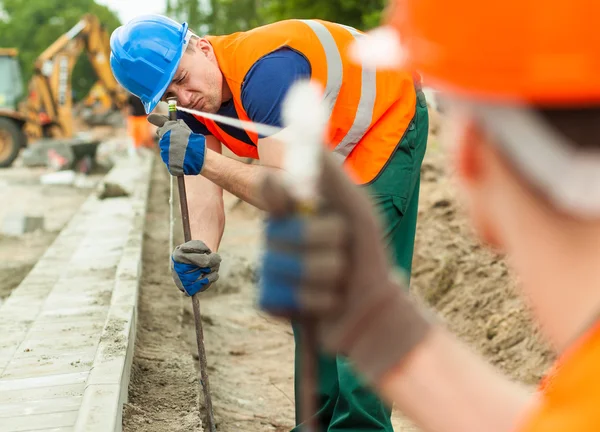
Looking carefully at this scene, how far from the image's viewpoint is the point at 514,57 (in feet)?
3.29

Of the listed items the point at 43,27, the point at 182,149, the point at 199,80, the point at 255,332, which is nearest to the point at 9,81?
the point at 255,332

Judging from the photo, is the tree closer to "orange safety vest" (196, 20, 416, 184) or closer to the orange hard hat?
"orange safety vest" (196, 20, 416, 184)

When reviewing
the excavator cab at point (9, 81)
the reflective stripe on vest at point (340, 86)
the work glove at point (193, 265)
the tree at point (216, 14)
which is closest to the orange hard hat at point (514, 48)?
the reflective stripe on vest at point (340, 86)

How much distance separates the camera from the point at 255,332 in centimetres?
668

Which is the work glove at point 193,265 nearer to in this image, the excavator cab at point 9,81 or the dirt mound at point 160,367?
the dirt mound at point 160,367

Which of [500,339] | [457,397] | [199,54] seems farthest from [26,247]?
[457,397]

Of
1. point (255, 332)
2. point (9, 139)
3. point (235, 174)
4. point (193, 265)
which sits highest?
point (235, 174)

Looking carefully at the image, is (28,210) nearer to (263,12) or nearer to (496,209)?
(263,12)

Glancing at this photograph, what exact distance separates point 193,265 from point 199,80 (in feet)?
2.74

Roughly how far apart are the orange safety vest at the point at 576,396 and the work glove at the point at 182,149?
2522 mm

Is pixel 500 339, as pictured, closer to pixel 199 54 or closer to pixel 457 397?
pixel 199 54

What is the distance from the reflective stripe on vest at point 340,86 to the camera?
336 centimetres

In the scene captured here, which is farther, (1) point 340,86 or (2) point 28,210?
(2) point 28,210

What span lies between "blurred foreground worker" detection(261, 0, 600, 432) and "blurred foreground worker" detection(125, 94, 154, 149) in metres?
18.0
